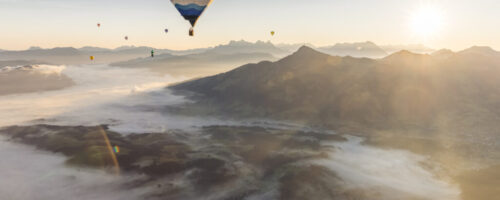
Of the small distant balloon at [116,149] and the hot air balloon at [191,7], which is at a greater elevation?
the hot air balloon at [191,7]

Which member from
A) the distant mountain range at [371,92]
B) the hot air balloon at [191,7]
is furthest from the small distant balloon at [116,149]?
the distant mountain range at [371,92]

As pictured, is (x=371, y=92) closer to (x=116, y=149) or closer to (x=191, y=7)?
(x=191, y=7)

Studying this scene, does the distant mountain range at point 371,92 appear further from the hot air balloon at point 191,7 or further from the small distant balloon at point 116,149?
the hot air balloon at point 191,7

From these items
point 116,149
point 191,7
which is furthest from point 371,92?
point 116,149

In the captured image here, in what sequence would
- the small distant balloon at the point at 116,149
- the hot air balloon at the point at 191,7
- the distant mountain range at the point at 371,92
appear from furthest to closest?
1. the distant mountain range at the point at 371,92
2. the small distant balloon at the point at 116,149
3. the hot air balloon at the point at 191,7

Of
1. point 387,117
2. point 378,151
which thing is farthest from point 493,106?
point 378,151

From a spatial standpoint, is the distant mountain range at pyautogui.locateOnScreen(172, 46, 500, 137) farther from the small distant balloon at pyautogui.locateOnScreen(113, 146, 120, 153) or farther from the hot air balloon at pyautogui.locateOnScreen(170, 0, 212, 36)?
the hot air balloon at pyautogui.locateOnScreen(170, 0, 212, 36)

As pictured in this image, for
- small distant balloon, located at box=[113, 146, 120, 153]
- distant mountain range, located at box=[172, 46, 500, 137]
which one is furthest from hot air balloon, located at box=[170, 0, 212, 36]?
distant mountain range, located at box=[172, 46, 500, 137]
